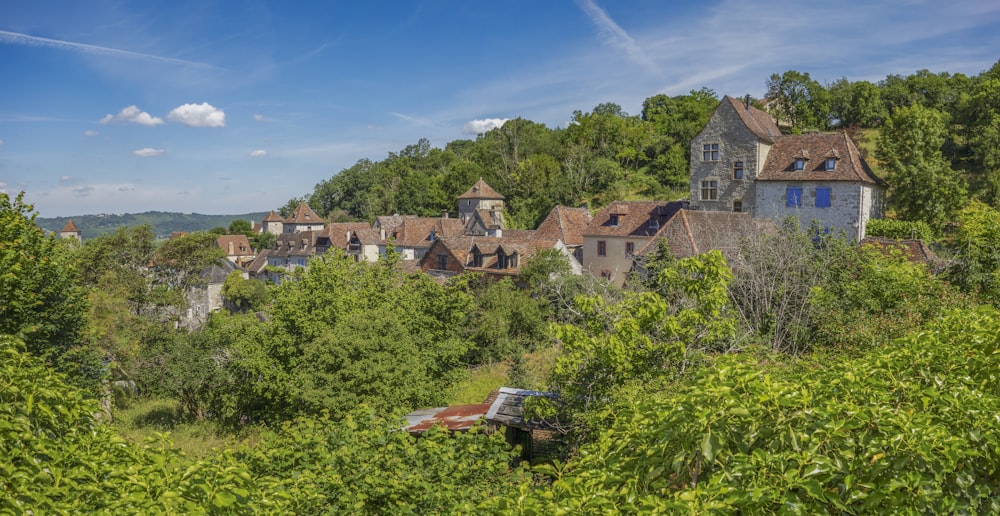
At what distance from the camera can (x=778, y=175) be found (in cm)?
4009

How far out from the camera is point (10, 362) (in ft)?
22.3

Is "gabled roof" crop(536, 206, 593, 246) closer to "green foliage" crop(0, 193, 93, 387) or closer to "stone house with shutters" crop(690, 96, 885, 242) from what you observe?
"stone house with shutters" crop(690, 96, 885, 242)

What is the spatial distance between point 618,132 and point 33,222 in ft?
233

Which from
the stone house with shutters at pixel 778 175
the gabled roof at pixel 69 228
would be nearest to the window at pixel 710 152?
the stone house with shutters at pixel 778 175

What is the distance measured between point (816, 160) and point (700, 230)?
10428mm

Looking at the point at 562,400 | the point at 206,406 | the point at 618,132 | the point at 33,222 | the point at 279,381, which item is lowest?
the point at 206,406

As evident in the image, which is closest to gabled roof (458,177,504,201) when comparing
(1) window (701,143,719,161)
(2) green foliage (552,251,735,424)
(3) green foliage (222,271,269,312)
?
(3) green foliage (222,271,269,312)

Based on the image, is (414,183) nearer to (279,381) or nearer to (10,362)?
(279,381)

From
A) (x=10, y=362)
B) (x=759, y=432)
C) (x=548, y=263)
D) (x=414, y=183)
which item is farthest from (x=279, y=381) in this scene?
(x=414, y=183)

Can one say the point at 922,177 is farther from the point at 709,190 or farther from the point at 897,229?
the point at 709,190

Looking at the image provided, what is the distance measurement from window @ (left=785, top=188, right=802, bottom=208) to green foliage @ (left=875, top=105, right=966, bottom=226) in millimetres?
8461

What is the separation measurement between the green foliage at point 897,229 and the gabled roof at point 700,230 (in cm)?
801

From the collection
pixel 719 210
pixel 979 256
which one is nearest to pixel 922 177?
pixel 719 210

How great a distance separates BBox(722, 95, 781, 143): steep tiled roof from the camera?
137ft
